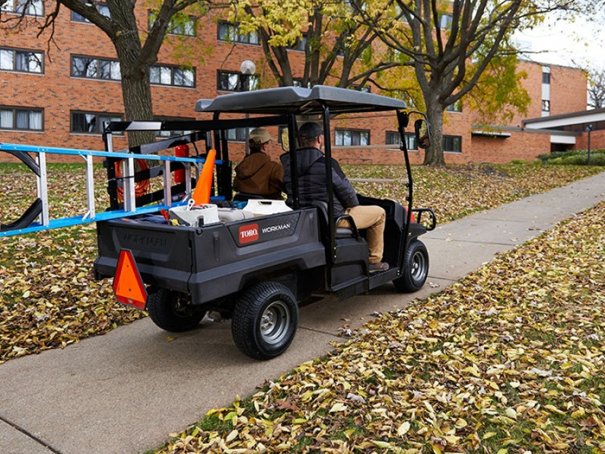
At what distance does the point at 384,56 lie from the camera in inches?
932

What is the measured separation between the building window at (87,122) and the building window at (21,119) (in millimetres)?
1335

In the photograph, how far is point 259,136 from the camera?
525 cm

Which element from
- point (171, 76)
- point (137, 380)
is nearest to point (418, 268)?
point (137, 380)

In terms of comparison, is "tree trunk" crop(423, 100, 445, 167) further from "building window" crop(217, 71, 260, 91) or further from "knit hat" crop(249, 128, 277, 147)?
"knit hat" crop(249, 128, 277, 147)

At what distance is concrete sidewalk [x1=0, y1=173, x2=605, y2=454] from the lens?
321cm

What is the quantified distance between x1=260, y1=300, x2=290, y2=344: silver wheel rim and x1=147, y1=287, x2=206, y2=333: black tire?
29.1 inches

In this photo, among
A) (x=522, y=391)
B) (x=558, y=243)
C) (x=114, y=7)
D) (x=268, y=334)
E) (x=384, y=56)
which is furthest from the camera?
(x=384, y=56)

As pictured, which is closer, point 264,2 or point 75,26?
point 264,2

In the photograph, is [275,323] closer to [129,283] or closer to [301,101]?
[129,283]

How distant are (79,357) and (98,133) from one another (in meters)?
22.5

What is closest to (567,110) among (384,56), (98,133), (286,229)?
(384,56)

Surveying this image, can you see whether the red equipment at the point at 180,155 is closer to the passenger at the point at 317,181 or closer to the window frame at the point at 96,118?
the passenger at the point at 317,181

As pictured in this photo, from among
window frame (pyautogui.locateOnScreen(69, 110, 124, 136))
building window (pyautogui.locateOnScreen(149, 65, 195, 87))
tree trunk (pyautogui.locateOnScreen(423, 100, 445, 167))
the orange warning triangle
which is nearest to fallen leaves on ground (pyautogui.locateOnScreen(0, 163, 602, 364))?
the orange warning triangle

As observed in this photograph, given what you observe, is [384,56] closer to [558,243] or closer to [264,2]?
[264,2]
